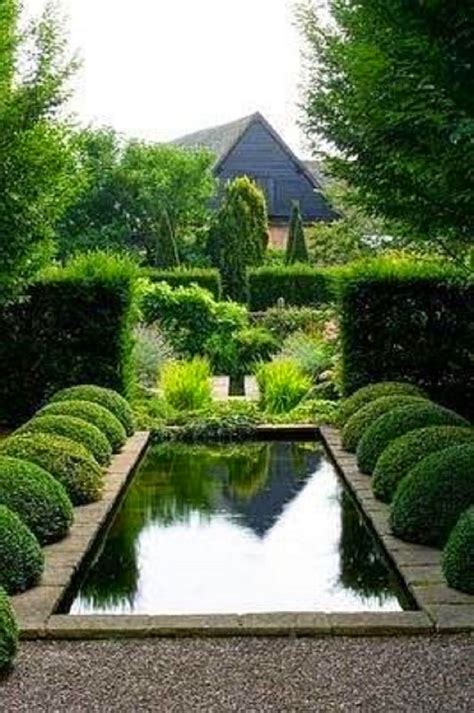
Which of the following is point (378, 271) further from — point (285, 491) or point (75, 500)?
point (75, 500)

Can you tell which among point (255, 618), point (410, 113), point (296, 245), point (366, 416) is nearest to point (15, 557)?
point (255, 618)

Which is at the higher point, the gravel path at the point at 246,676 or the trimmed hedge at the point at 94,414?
the gravel path at the point at 246,676

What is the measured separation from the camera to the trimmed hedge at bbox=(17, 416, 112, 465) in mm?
8172

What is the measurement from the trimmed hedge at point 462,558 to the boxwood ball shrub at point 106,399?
17.9ft

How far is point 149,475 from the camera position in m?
9.20

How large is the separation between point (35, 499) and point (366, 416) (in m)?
4.07

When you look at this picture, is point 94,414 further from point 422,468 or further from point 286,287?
point 286,287

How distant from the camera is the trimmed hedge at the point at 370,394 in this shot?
34.2ft

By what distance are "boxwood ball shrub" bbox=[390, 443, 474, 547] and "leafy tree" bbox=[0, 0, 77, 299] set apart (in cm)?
388

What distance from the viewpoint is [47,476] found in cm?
643

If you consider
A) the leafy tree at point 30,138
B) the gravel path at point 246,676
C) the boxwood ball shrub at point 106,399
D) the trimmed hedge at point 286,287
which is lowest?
the trimmed hedge at point 286,287

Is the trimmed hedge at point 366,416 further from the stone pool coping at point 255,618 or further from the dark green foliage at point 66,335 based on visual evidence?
the stone pool coping at point 255,618

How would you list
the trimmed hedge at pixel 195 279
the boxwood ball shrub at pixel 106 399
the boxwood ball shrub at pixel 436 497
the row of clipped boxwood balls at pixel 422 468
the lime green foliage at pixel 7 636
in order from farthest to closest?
1. the trimmed hedge at pixel 195 279
2. the boxwood ball shrub at pixel 106 399
3. the boxwood ball shrub at pixel 436 497
4. the row of clipped boxwood balls at pixel 422 468
5. the lime green foliage at pixel 7 636

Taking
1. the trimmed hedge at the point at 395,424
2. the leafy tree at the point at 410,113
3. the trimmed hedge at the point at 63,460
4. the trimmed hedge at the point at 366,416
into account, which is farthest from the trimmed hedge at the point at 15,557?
the trimmed hedge at the point at 366,416
